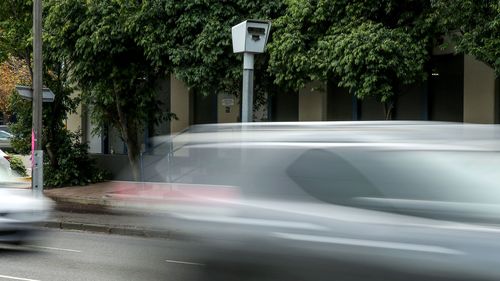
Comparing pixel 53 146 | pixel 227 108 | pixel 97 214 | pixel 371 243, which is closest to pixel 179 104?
pixel 227 108

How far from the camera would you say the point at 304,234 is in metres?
3.77

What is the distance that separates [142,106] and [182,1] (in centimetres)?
Answer: 326

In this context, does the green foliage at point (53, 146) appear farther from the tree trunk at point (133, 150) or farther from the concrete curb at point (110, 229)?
the concrete curb at point (110, 229)

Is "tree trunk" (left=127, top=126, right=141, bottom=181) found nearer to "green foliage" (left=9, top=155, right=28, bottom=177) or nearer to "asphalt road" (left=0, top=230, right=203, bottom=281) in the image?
"green foliage" (left=9, top=155, right=28, bottom=177)

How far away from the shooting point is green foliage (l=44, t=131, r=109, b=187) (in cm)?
1808

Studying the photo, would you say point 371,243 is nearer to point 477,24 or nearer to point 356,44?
point 477,24

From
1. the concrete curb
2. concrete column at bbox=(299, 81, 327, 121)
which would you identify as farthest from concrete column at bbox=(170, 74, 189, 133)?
the concrete curb

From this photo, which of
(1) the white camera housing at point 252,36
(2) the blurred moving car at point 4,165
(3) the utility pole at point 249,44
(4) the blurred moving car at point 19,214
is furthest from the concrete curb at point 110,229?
(1) the white camera housing at point 252,36

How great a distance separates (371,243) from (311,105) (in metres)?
13.3

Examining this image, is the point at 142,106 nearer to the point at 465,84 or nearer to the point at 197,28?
the point at 197,28

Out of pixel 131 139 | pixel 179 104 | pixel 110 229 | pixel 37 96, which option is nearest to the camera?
pixel 110 229

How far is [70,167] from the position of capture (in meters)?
18.2

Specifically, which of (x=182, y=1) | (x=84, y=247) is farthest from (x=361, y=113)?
(x=84, y=247)

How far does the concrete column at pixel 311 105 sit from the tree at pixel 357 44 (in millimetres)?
2852
